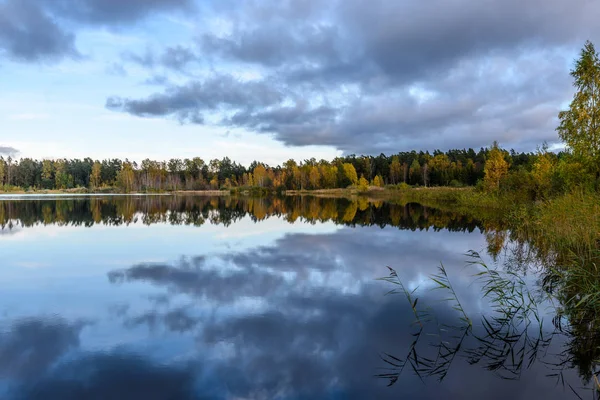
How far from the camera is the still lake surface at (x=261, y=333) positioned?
16.6 ft

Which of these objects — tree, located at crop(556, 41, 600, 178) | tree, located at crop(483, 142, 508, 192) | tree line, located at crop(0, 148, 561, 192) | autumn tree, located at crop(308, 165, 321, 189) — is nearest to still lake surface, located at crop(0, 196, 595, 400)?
tree, located at crop(556, 41, 600, 178)

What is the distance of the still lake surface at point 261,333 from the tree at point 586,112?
10.0 m

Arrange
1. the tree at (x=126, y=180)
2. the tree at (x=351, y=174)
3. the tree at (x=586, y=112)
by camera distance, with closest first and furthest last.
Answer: the tree at (x=586, y=112), the tree at (x=351, y=174), the tree at (x=126, y=180)

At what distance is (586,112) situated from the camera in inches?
762

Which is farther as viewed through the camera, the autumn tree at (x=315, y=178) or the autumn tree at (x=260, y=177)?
the autumn tree at (x=260, y=177)

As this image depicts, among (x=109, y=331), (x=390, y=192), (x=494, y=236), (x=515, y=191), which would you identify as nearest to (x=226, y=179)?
(x=390, y=192)

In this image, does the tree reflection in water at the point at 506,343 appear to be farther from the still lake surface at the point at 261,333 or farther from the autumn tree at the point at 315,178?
the autumn tree at the point at 315,178

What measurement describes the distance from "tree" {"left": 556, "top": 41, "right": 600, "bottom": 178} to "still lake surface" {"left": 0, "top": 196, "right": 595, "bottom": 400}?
10009mm

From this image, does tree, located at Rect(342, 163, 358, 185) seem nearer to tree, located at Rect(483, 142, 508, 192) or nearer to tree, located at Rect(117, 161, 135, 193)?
tree, located at Rect(483, 142, 508, 192)

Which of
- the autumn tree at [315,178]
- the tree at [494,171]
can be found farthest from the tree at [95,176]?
the tree at [494,171]

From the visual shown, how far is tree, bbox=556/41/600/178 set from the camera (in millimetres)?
18938

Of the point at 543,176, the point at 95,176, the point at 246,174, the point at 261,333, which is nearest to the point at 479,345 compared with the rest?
the point at 261,333

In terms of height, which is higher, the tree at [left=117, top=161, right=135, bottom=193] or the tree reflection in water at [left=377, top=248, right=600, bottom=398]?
the tree at [left=117, top=161, right=135, bottom=193]

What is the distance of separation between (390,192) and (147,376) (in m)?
72.6
